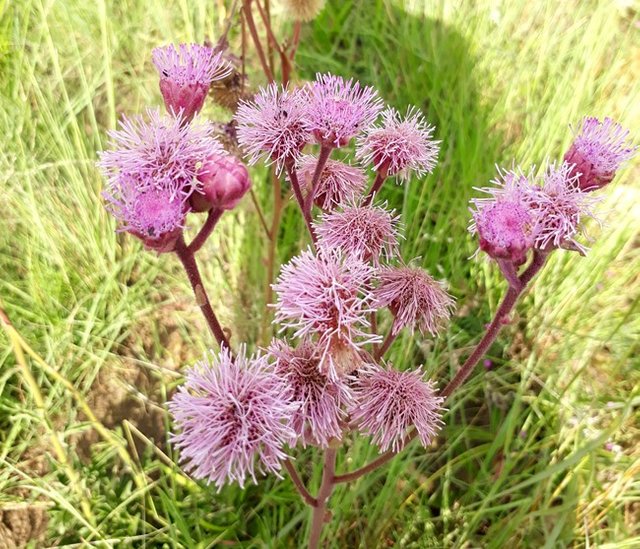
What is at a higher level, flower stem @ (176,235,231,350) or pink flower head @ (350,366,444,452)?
flower stem @ (176,235,231,350)

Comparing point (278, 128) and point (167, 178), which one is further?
point (278, 128)

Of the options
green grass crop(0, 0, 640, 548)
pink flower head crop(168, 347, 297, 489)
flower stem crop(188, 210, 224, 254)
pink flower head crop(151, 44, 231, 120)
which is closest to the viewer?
pink flower head crop(168, 347, 297, 489)

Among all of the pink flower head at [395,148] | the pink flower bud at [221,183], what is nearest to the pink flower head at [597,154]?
A: the pink flower head at [395,148]

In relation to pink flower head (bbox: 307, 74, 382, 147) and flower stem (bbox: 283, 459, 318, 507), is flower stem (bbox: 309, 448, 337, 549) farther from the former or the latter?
pink flower head (bbox: 307, 74, 382, 147)

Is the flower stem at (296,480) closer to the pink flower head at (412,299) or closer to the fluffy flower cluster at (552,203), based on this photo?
the pink flower head at (412,299)

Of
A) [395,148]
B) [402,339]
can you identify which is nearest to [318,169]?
[395,148]

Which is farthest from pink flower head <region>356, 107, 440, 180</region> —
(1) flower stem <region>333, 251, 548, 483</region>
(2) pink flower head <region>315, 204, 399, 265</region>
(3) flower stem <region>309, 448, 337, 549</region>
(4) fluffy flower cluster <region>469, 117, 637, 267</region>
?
(3) flower stem <region>309, 448, 337, 549</region>

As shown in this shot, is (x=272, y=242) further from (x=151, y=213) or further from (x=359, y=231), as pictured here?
(x=151, y=213)
